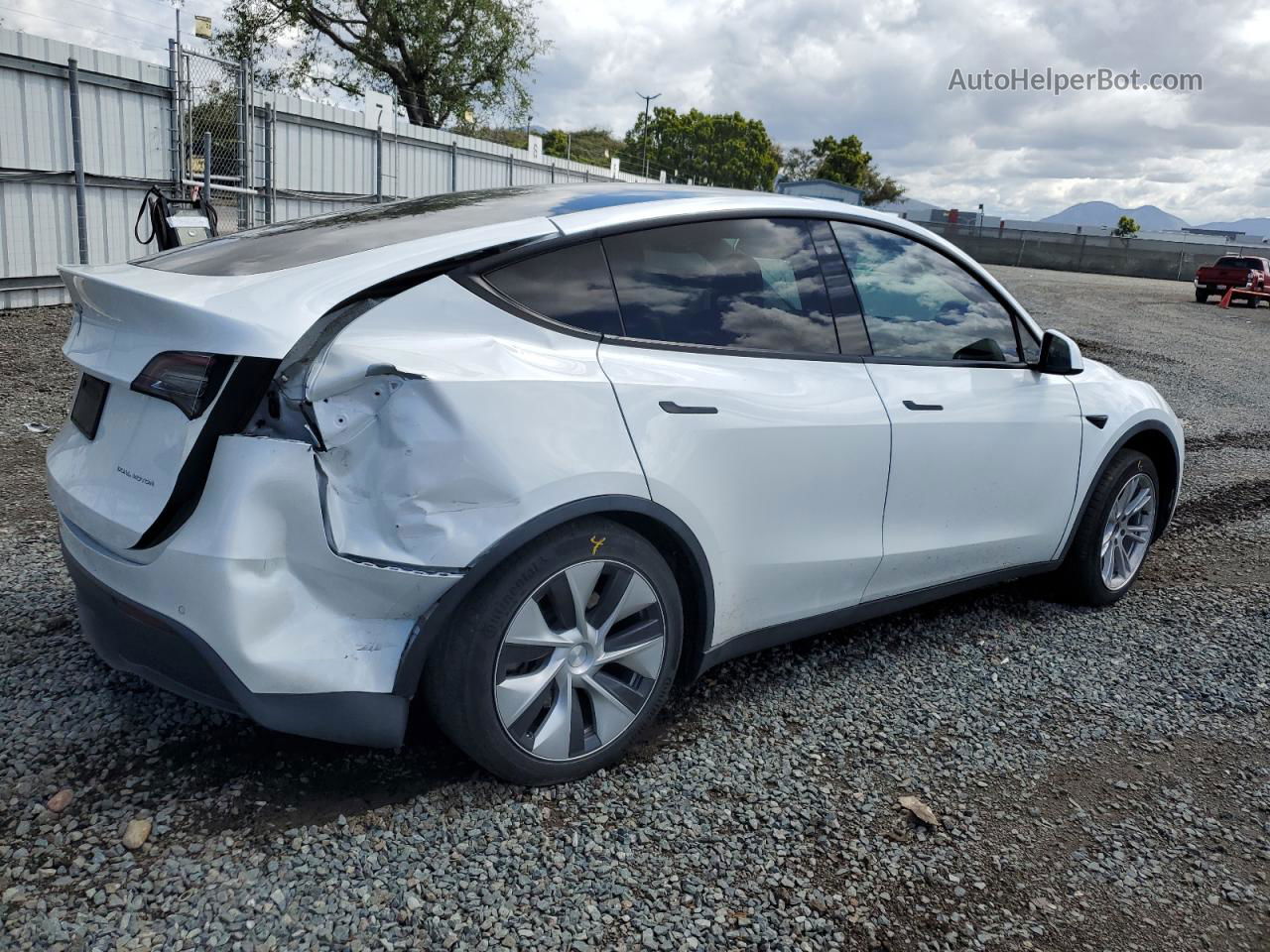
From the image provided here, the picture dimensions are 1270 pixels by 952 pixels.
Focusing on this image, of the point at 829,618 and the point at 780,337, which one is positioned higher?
the point at 780,337

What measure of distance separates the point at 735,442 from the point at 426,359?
3.02ft

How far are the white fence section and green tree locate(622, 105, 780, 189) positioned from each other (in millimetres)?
86359

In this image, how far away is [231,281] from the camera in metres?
2.46

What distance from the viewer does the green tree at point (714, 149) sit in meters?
98.9

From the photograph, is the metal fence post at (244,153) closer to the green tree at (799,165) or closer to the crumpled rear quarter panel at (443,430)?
the crumpled rear quarter panel at (443,430)

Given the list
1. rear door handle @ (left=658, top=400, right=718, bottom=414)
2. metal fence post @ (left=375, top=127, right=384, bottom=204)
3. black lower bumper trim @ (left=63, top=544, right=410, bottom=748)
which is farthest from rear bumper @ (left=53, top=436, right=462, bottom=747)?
metal fence post @ (left=375, top=127, right=384, bottom=204)

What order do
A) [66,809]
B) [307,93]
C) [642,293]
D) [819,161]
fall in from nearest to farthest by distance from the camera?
[66,809] → [642,293] → [307,93] → [819,161]

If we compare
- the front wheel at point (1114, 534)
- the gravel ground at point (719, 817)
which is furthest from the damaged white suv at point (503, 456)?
the front wheel at point (1114, 534)

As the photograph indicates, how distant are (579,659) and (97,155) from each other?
1054cm

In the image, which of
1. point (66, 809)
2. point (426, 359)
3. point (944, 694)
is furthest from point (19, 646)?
point (944, 694)

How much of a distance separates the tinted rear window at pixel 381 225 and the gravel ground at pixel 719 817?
130 centimetres

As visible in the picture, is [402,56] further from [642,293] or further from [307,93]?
[642,293]

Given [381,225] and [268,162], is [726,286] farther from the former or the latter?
[268,162]

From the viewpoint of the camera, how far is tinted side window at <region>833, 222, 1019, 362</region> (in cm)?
342
